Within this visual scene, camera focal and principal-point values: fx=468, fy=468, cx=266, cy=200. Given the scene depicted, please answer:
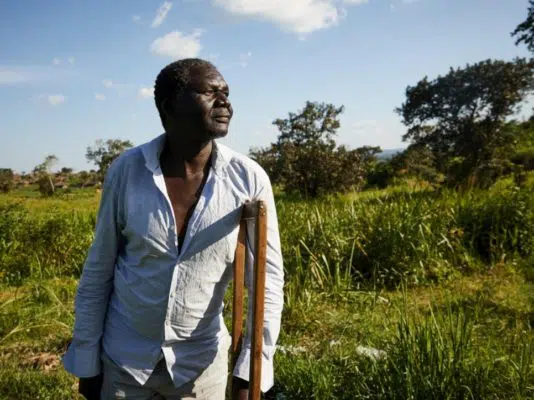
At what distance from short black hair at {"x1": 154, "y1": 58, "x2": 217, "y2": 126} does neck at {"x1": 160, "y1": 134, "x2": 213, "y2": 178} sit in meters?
0.15

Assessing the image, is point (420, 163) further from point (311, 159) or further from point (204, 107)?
point (204, 107)

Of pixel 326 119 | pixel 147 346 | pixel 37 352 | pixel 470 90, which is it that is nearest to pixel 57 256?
pixel 37 352

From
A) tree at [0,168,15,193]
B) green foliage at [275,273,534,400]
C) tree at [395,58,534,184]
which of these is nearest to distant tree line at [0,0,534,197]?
tree at [395,58,534,184]

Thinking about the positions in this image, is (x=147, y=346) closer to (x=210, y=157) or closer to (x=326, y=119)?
(x=210, y=157)

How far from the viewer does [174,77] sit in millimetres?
1594

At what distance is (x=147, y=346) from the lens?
1552 mm

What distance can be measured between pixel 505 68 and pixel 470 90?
35.9 inches

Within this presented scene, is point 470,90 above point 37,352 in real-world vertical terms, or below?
above

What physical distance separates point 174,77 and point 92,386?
43.3 inches

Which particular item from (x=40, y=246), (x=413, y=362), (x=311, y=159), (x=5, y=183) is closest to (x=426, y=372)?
(x=413, y=362)

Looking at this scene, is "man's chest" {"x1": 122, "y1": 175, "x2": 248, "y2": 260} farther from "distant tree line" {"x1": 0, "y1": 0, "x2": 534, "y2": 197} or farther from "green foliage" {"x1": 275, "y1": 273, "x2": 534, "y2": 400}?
"distant tree line" {"x1": 0, "y1": 0, "x2": 534, "y2": 197}

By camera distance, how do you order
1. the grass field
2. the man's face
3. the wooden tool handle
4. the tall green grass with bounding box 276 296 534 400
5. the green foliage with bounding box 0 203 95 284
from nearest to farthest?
the wooden tool handle
the man's face
the tall green grass with bounding box 276 296 534 400
the grass field
the green foliage with bounding box 0 203 95 284

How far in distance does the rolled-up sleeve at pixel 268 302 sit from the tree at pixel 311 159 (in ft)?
32.7

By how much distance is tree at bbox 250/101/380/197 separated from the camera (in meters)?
11.7
